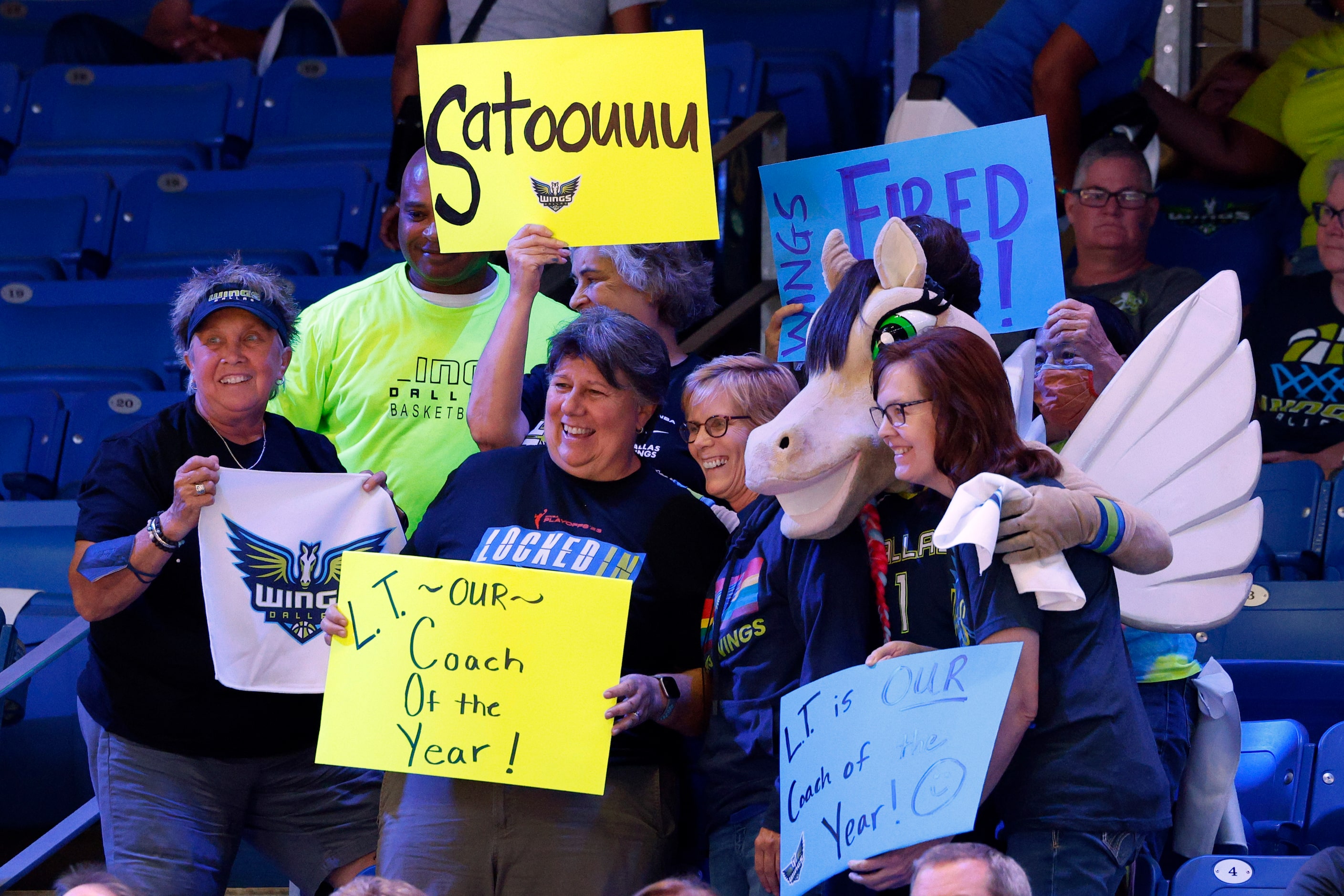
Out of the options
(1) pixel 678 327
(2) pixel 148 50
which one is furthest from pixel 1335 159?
(2) pixel 148 50

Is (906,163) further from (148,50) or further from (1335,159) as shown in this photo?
(148,50)

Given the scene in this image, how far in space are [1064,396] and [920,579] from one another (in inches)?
23.8

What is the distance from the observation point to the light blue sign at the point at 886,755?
6.23ft

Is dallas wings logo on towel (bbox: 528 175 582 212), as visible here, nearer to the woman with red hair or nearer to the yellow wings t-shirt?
the yellow wings t-shirt

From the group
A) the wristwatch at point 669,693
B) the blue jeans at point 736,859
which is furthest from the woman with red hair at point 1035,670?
the wristwatch at point 669,693

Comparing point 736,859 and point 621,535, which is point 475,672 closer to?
point 621,535

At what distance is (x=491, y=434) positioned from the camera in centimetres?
279

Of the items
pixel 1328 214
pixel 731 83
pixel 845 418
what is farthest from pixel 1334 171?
pixel 845 418

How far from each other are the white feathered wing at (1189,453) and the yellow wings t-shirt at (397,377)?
1165 mm

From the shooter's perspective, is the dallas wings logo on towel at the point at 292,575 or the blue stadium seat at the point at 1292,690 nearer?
the dallas wings logo on towel at the point at 292,575

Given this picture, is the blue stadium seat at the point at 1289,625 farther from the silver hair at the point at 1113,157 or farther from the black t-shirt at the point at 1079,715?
the black t-shirt at the point at 1079,715

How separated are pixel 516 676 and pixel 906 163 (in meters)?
1.25

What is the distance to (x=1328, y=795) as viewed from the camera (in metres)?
2.75

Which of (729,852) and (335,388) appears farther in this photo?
(335,388)
